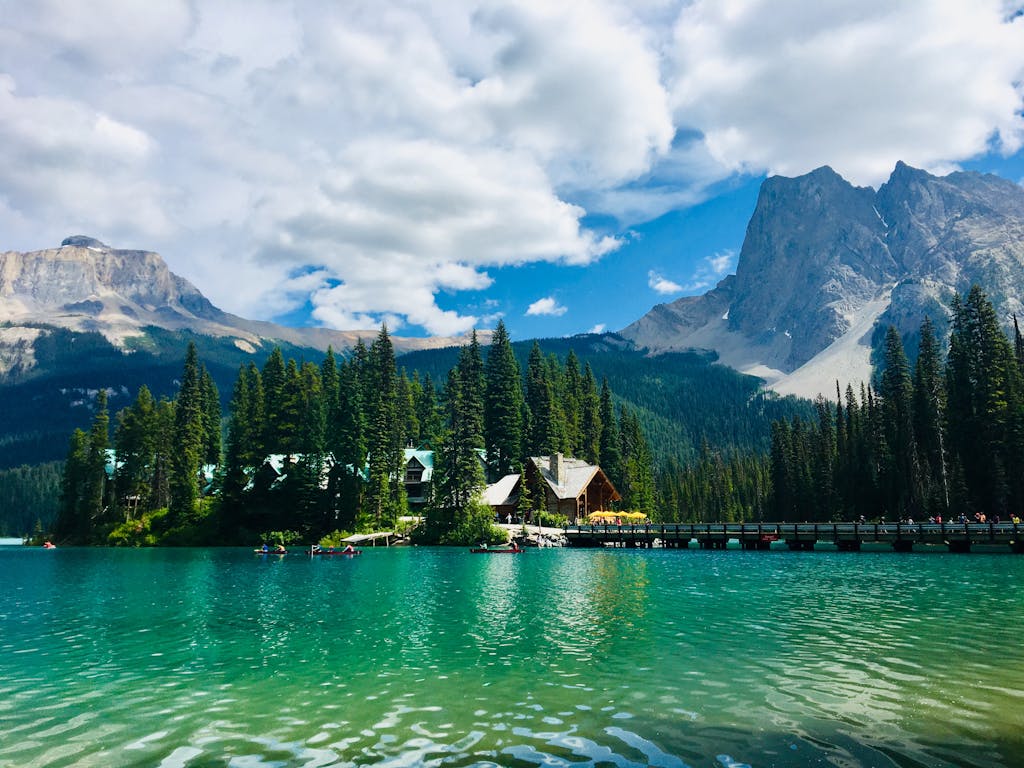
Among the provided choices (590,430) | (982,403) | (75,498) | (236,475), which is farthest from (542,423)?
(75,498)

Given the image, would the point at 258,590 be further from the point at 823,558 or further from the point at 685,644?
the point at 823,558

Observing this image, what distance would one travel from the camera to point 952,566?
4744 centimetres

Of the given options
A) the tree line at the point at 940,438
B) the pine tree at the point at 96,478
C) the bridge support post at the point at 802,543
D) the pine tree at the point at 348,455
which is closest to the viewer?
the tree line at the point at 940,438

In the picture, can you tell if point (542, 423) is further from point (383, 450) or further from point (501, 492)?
point (383, 450)

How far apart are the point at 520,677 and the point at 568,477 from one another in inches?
3147

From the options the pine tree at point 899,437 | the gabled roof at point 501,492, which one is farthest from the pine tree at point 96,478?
the pine tree at point 899,437

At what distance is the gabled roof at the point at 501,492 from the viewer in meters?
92.6

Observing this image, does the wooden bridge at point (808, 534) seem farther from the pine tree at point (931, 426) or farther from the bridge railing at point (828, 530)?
the pine tree at point (931, 426)

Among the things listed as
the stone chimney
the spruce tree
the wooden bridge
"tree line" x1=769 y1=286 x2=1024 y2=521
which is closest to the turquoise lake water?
the wooden bridge

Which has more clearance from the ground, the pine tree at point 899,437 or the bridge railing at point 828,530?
the pine tree at point 899,437

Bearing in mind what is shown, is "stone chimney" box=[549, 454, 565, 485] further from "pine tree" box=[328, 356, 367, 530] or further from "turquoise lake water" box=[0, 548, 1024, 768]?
"turquoise lake water" box=[0, 548, 1024, 768]

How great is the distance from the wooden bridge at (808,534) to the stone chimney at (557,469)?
10407 mm

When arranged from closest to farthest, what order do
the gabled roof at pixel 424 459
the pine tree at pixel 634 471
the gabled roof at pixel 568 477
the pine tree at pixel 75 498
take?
1. the gabled roof at pixel 568 477
2. the pine tree at pixel 75 498
3. the gabled roof at pixel 424 459
4. the pine tree at pixel 634 471

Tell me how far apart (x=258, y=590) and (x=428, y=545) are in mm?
46890
